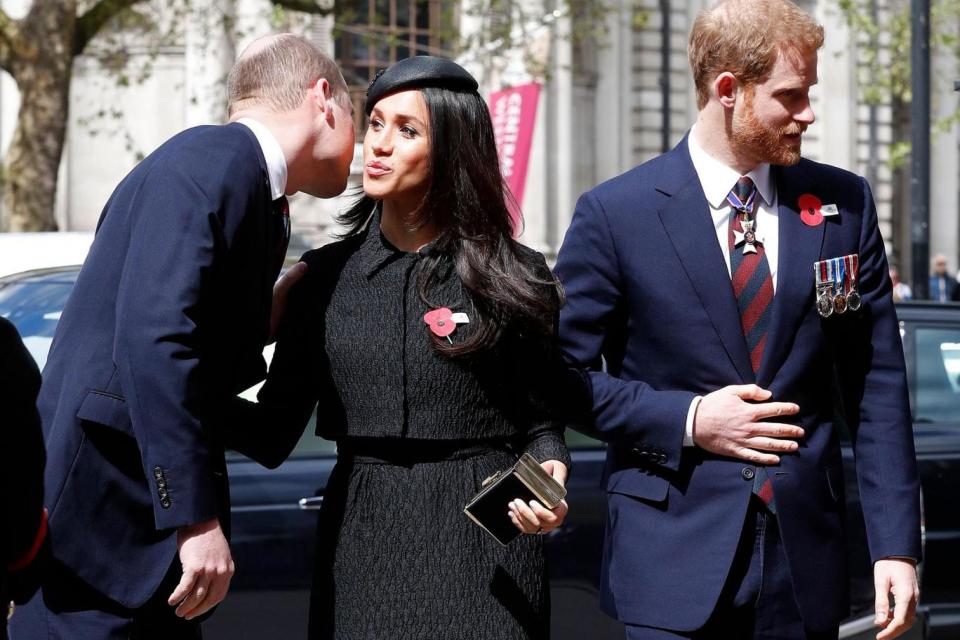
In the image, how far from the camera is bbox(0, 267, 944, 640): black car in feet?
16.4

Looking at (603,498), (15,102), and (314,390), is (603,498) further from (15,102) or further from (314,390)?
(15,102)

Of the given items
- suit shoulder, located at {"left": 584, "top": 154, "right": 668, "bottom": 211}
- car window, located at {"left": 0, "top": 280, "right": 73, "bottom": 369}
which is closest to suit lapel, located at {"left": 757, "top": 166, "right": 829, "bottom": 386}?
suit shoulder, located at {"left": 584, "top": 154, "right": 668, "bottom": 211}

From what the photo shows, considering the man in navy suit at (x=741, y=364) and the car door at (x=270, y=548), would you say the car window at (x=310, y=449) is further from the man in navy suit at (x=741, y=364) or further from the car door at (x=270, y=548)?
the man in navy suit at (x=741, y=364)

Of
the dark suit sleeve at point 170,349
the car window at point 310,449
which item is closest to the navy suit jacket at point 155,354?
the dark suit sleeve at point 170,349

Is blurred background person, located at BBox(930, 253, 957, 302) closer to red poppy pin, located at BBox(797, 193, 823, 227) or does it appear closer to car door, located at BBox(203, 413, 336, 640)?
car door, located at BBox(203, 413, 336, 640)

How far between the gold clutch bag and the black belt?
0.14 metres

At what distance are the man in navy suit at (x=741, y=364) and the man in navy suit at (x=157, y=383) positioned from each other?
879 mm

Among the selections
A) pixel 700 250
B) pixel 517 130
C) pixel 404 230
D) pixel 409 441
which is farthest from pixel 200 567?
pixel 517 130

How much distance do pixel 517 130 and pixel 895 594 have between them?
46.7 feet

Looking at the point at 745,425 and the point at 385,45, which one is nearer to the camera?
the point at 745,425

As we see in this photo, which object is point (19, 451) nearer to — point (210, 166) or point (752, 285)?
point (210, 166)

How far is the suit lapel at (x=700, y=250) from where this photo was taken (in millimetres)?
3539

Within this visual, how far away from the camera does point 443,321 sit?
11.0 ft

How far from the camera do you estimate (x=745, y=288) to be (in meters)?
3.58
